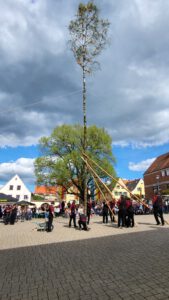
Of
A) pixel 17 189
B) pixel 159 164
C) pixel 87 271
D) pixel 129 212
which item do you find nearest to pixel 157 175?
pixel 159 164

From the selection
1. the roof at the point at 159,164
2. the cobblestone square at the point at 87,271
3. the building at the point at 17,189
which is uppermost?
the roof at the point at 159,164

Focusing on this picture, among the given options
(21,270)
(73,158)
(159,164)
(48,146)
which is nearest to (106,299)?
(21,270)

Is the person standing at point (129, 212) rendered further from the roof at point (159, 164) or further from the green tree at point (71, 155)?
the roof at point (159, 164)

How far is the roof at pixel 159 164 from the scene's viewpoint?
195 feet

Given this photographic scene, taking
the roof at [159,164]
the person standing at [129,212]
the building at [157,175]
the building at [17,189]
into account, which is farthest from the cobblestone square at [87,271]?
the building at [17,189]

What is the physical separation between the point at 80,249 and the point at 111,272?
3.00 metres

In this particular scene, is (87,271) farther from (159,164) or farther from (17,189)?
(17,189)

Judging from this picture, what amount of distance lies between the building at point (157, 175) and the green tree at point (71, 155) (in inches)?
937

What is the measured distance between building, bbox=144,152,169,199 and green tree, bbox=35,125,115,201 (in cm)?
2381

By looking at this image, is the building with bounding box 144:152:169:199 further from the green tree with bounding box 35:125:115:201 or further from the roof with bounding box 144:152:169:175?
the green tree with bounding box 35:125:115:201

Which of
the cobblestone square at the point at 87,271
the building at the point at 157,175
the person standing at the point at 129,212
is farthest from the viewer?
the building at the point at 157,175

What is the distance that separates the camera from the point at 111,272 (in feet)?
18.6

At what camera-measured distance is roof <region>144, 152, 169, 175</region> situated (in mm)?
59381

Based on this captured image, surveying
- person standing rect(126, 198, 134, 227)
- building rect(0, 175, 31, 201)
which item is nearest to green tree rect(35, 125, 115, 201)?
person standing rect(126, 198, 134, 227)
